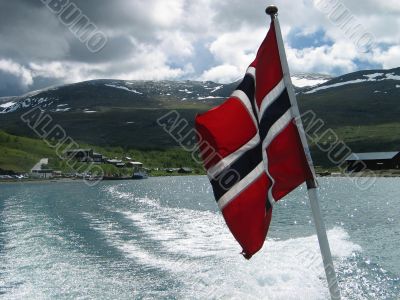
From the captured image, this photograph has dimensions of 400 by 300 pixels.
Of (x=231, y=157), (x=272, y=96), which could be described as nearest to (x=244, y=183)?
(x=231, y=157)

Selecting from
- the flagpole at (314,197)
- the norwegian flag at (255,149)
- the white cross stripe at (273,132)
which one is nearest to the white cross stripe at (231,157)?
the norwegian flag at (255,149)

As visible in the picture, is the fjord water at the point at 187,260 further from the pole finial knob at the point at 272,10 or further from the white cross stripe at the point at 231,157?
the pole finial knob at the point at 272,10

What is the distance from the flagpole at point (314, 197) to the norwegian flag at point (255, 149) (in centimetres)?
13

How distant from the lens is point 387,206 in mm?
73125

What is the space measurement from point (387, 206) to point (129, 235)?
1745 inches

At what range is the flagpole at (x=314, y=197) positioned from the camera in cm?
808

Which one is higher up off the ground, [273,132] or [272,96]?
[272,96]

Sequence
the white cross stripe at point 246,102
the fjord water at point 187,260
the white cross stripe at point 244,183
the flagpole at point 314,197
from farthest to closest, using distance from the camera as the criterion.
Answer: the fjord water at point 187,260 < the white cross stripe at point 246,102 < the white cross stripe at point 244,183 < the flagpole at point 314,197

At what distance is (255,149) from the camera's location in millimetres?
9328

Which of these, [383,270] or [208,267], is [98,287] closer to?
[208,267]

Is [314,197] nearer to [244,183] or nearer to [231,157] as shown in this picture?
[244,183]

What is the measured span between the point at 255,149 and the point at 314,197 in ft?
5.56

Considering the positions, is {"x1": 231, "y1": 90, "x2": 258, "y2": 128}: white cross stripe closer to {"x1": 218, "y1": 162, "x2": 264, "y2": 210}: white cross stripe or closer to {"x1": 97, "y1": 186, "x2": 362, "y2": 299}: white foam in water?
{"x1": 218, "y1": 162, "x2": 264, "y2": 210}: white cross stripe

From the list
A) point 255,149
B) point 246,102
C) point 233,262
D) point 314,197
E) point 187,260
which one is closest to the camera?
point 314,197
